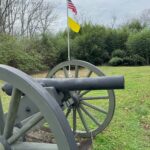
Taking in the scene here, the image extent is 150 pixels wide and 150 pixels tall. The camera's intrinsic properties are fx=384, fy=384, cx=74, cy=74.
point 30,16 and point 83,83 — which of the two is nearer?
point 83,83

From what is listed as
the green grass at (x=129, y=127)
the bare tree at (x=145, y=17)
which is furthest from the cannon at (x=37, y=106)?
the bare tree at (x=145, y=17)

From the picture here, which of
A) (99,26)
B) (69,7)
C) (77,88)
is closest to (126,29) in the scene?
(99,26)

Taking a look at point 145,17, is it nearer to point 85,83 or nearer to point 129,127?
point 129,127

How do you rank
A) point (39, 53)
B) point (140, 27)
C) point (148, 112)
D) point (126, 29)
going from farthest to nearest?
point (140, 27) → point (126, 29) → point (39, 53) → point (148, 112)

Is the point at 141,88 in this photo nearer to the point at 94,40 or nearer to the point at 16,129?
the point at 16,129

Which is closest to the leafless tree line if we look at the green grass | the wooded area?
the wooded area

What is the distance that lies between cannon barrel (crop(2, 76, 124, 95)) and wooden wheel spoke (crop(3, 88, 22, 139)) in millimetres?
341

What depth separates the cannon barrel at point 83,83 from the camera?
3.09 meters

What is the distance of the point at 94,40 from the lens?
23156mm

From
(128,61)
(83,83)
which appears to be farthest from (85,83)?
(128,61)

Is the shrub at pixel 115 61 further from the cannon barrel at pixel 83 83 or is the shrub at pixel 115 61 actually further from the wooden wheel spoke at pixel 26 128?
the wooden wheel spoke at pixel 26 128

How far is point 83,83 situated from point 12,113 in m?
0.70

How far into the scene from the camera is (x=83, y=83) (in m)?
3.17

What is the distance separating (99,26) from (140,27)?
4.62 metres
